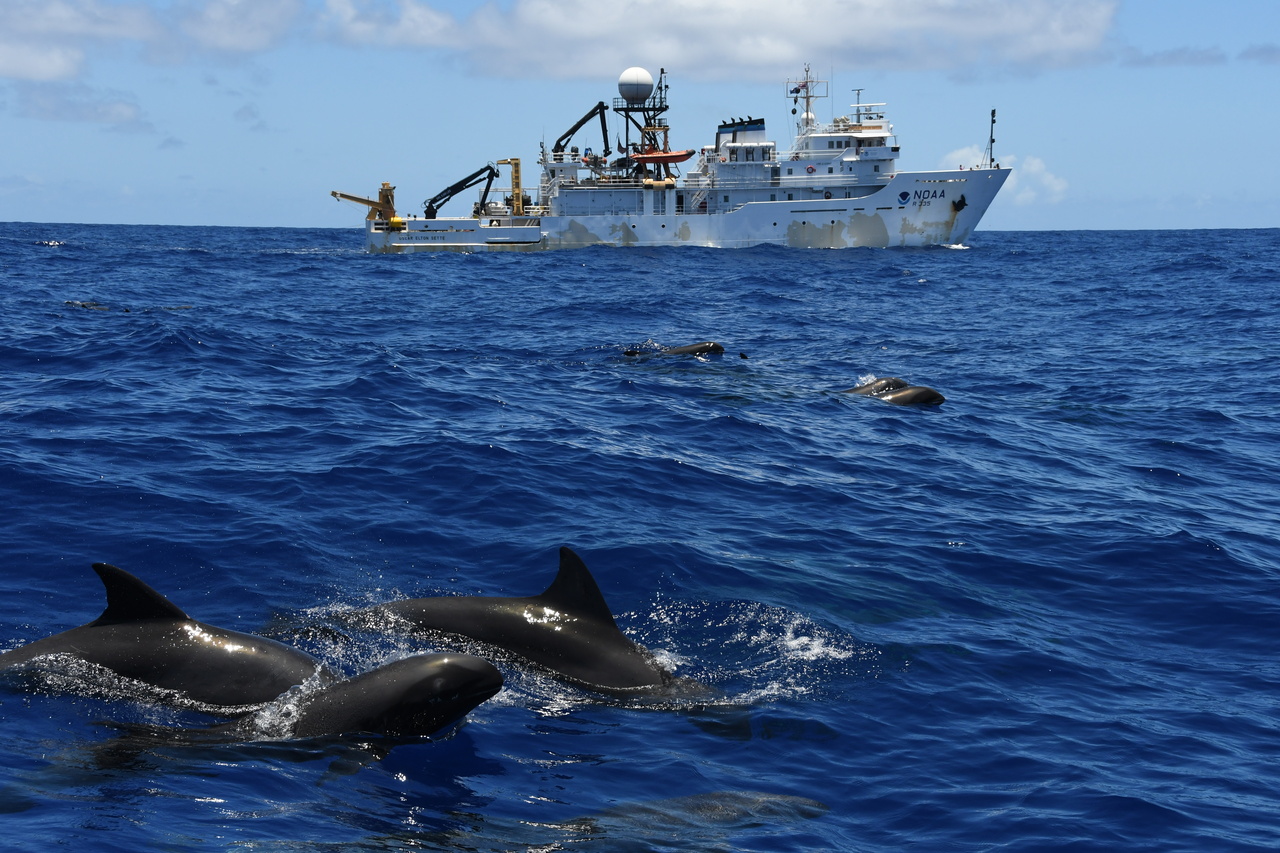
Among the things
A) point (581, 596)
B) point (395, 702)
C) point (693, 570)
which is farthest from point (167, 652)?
point (693, 570)

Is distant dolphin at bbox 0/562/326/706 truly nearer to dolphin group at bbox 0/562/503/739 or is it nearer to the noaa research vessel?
dolphin group at bbox 0/562/503/739

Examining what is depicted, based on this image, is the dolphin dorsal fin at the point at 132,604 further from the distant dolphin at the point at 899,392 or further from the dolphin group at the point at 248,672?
the distant dolphin at the point at 899,392

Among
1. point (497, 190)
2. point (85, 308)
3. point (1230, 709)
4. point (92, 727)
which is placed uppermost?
point (497, 190)

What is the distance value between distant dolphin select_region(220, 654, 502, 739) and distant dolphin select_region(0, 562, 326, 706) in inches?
11.7

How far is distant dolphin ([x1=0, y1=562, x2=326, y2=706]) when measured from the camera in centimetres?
789

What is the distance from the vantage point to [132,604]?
8117 millimetres

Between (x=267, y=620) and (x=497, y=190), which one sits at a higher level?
(x=497, y=190)

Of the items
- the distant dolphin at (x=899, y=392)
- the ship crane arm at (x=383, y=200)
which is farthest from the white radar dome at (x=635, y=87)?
the distant dolphin at (x=899, y=392)

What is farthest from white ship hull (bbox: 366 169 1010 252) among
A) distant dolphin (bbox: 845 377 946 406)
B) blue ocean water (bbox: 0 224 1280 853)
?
distant dolphin (bbox: 845 377 946 406)

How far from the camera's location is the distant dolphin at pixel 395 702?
24.8ft

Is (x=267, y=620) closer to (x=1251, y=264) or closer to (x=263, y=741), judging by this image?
(x=263, y=741)

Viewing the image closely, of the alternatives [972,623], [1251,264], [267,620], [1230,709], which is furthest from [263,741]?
[1251,264]

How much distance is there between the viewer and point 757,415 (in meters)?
19.4

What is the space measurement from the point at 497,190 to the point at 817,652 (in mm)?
72984
